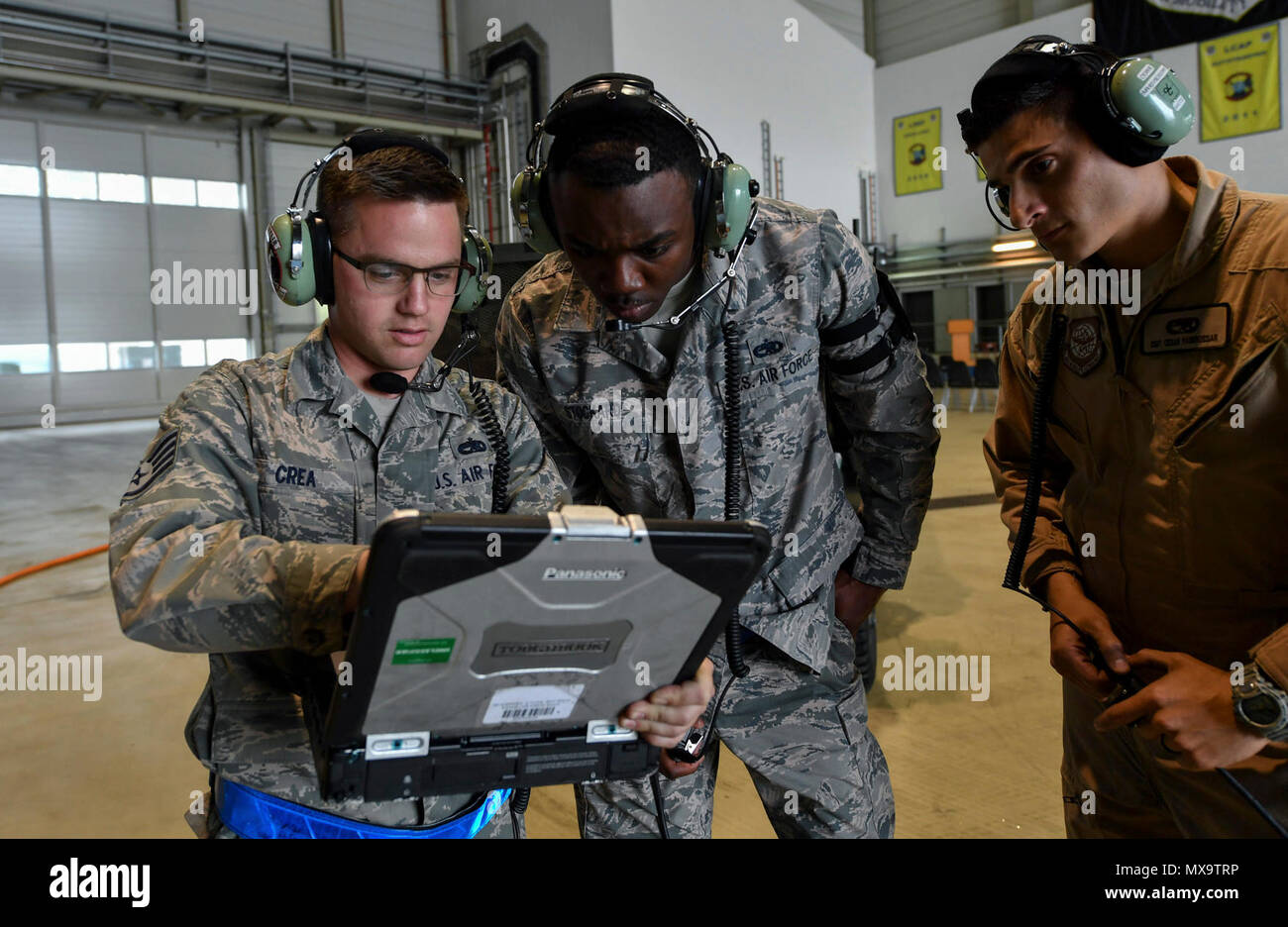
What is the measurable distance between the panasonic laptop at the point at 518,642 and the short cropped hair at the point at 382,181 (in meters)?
0.68

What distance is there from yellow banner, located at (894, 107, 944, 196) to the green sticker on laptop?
14.1m

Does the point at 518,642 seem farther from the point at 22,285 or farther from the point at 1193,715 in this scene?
the point at 22,285

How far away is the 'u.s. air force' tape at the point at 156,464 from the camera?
112 cm

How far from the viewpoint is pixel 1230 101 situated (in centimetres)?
1169

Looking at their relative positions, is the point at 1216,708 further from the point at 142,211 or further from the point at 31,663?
the point at 142,211

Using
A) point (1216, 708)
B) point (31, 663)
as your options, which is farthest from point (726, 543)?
point (31, 663)

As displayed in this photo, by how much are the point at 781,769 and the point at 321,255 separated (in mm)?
1215

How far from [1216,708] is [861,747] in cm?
70

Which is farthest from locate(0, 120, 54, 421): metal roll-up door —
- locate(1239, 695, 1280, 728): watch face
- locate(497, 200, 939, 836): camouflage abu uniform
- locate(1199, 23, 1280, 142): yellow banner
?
locate(1199, 23, 1280, 142): yellow banner

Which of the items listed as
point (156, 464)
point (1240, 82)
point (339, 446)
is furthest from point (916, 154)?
point (156, 464)

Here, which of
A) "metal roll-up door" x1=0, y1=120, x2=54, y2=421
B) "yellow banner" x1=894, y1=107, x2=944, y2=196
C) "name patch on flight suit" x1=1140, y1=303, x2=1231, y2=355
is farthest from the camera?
"yellow banner" x1=894, y1=107, x2=944, y2=196

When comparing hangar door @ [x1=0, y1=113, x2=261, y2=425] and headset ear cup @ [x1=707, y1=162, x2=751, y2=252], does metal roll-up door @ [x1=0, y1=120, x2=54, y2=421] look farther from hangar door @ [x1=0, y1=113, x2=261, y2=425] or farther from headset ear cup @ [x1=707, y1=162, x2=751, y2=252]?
headset ear cup @ [x1=707, y1=162, x2=751, y2=252]

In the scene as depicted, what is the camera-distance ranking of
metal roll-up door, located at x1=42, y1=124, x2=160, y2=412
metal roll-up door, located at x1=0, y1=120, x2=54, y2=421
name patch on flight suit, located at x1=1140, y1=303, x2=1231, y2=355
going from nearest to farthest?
name patch on flight suit, located at x1=1140, y1=303, x2=1231, y2=355 < metal roll-up door, located at x1=0, y1=120, x2=54, y2=421 < metal roll-up door, located at x1=42, y1=124, x2=160, y2=412

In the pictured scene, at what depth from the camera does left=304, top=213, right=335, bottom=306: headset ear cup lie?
4.28 feet
